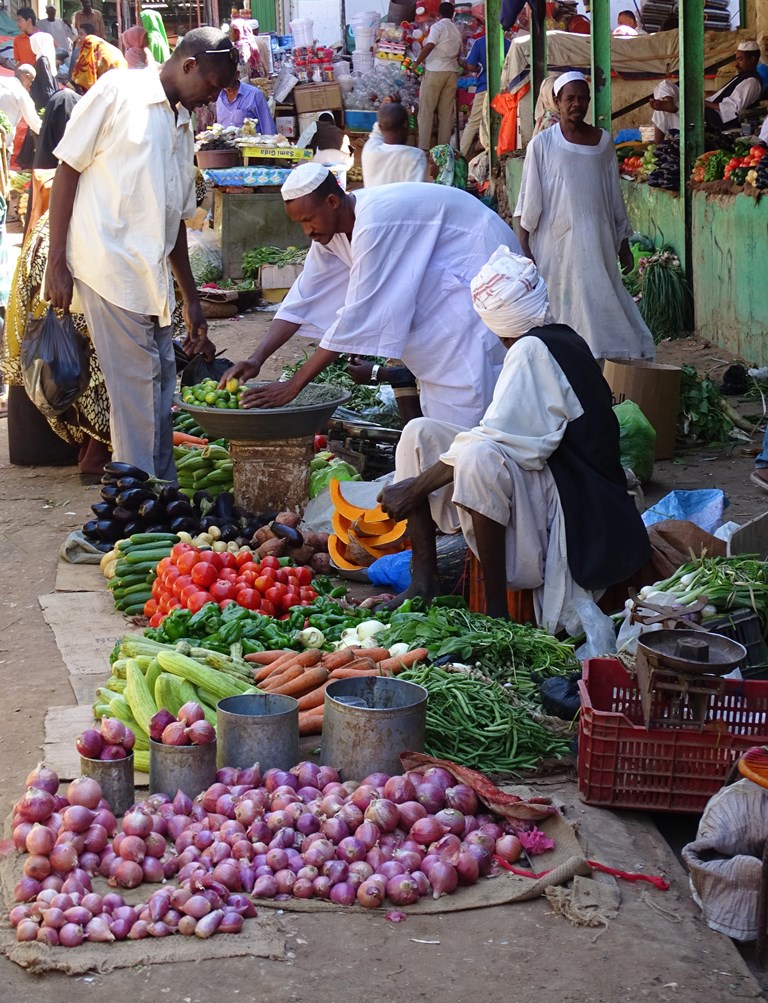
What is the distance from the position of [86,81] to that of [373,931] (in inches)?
256

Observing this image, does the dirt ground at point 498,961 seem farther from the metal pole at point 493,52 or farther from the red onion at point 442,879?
the metal pole at point 493,52

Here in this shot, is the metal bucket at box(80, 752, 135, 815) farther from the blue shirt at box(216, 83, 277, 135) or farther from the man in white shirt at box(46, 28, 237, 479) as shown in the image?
the blue shirt at box(216, 83, 277, 135)

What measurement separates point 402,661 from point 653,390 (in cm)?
371

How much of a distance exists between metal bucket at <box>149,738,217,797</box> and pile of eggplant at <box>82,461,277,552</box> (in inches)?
97.3

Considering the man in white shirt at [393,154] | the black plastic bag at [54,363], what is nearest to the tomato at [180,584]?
the black plastic bag at [54,363]

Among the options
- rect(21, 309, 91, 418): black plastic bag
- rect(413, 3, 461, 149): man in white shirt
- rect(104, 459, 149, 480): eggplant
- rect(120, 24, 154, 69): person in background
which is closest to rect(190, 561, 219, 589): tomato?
rect(104, 459, 149, 480): eggplant

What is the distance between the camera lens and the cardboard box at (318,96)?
19188 millimetres

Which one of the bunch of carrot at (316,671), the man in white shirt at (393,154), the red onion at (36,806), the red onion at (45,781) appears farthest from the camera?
the man in white shirt at (393,154)

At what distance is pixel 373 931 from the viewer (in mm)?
2873

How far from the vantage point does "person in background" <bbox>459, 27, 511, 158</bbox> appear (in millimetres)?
17266

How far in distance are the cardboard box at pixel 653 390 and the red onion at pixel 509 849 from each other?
4.35m

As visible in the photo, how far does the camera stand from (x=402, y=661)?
4012 millimetres

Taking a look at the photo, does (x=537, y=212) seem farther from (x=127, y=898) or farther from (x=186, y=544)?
(x=127, y=898)

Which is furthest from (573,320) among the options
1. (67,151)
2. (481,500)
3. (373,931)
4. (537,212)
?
(373,931)
